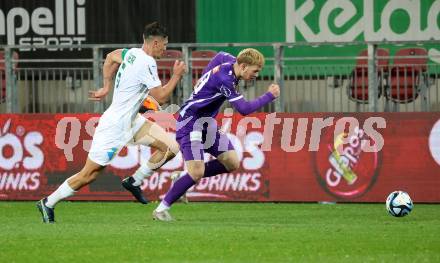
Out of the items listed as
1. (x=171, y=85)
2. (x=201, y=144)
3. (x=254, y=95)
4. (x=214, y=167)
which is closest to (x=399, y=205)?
(x=214, y=167)

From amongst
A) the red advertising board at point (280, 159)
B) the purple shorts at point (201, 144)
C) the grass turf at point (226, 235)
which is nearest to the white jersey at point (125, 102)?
the purple shorts at point (201, 144)

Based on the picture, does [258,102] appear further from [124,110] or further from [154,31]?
[124,110]

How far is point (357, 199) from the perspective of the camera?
18.4 meters

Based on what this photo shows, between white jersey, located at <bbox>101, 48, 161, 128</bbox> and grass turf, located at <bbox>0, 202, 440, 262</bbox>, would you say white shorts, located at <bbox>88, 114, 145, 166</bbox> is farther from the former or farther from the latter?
grass turf, located at <bbox>0, 202, 440, 262</bbox>

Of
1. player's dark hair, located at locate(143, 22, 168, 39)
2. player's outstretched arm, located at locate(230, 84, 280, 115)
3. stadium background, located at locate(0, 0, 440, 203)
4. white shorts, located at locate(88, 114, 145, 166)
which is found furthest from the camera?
stadium background, located at locate(0, 0, 440, 203)

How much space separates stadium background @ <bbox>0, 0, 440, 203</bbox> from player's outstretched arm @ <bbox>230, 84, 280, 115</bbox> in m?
4.24

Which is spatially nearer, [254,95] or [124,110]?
[124,110]

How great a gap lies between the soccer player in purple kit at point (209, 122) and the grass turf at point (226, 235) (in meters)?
0.54

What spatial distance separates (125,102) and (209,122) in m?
1.11

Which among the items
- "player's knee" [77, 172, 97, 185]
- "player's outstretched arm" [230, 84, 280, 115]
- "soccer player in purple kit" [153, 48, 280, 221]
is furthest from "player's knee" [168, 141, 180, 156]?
"player's outstretched arm" [230, 84, 280, 115]

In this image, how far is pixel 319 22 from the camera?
2378 centimetres

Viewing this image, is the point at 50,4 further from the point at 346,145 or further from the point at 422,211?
the point at 422,211

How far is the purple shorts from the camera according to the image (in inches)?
592

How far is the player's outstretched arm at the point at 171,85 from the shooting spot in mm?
14242
